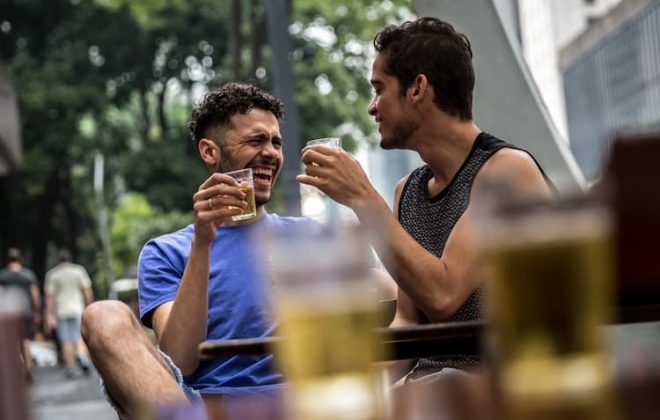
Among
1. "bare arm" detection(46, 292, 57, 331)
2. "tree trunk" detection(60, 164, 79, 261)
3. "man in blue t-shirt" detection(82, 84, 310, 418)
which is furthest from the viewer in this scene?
"tree trunk" detection(60, 164, 79, 261)

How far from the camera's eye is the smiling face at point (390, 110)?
123 inches

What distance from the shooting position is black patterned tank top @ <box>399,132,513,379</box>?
283cm

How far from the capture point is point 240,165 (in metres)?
3.61

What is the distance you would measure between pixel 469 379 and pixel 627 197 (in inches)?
15.8

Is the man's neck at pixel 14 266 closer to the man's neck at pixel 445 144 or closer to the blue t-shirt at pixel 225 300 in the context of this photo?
the blue t-shirt at pixel 225 300

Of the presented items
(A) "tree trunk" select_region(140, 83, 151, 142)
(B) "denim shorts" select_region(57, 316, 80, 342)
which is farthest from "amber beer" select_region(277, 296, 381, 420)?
(A) "tree trunk" select_region(140, 83, 151, 142)

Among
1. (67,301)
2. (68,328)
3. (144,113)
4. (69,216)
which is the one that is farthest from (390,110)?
(69,216)

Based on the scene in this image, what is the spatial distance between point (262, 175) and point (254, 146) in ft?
0.31

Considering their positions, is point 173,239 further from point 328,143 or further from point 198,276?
point 328,143

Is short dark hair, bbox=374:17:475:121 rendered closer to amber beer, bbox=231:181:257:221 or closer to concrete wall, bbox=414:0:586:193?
amber beer, bbox=231:181:257:221

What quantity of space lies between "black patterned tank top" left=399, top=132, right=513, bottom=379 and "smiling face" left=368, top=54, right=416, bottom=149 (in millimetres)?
135

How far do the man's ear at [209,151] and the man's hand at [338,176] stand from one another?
115cm

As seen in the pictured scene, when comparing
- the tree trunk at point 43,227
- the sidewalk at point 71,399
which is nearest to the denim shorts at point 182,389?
the sidewalk at point 71,399

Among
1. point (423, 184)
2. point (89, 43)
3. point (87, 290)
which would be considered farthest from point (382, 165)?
point (89, 43)
